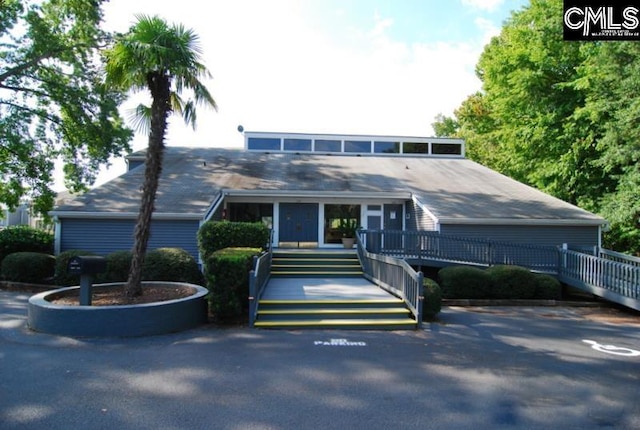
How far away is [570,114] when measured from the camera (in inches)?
867

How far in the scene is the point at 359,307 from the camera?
920 centimetres

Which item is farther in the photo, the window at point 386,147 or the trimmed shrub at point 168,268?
the window at point 386,147

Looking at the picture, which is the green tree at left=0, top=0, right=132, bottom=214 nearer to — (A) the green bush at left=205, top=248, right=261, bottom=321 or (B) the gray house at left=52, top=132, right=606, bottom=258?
(B) the gray house at left=52, top=132, right=606, bottom=258

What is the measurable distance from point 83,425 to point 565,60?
Answer: 82.1ft

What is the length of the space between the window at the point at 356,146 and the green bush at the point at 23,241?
14839 millimetres

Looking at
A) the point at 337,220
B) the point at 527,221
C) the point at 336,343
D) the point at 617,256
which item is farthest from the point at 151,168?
the point at 617,256

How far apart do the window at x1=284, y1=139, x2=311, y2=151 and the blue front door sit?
249 inches

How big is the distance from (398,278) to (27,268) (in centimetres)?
1108

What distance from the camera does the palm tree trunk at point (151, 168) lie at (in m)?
8.71

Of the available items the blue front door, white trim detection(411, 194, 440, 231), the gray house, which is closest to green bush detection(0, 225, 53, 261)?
the gray house

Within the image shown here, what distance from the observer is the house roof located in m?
15.1

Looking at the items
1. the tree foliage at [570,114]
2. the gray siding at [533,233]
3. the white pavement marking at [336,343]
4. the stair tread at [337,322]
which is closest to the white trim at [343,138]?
the tree foliage at [570,114]

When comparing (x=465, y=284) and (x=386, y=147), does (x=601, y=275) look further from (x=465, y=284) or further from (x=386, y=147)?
(x=386, y=147)

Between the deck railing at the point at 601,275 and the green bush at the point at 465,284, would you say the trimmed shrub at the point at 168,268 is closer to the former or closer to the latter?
the green bush at the point at 465,284
